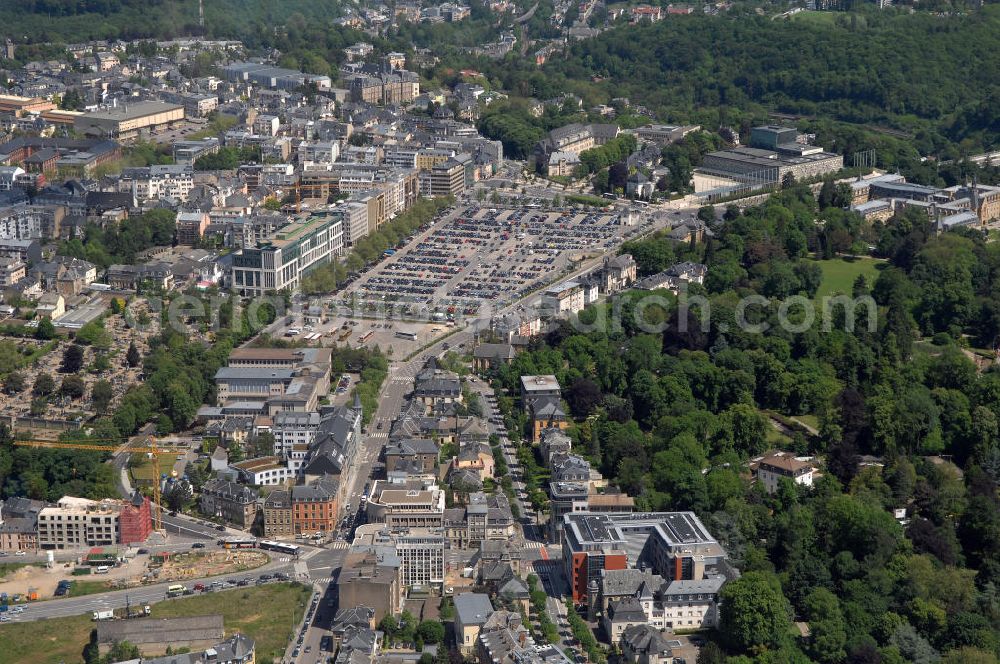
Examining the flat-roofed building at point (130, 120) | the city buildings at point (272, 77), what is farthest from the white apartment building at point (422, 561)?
the city buildings at point (272, 77)

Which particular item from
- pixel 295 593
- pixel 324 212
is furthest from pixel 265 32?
pixel 295 593

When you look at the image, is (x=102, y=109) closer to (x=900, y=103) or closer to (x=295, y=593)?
(x=900, y=103)

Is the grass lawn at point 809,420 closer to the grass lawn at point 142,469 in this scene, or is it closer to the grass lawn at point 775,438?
the grass lawn at point 775,438

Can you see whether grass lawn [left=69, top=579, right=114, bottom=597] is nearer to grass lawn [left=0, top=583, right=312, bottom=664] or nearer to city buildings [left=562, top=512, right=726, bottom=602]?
grass lawn [left=0, top=583, right=312, bottom=664]

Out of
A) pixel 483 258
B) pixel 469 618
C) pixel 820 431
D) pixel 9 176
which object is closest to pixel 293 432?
pixel 469 618

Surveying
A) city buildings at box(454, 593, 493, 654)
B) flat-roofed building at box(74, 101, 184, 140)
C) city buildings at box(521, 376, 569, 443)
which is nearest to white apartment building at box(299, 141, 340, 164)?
flat-roofed building at box(74, 101, 184, 140)

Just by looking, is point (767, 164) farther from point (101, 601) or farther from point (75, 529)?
point (101, 601)

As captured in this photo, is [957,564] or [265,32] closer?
[957,564]
